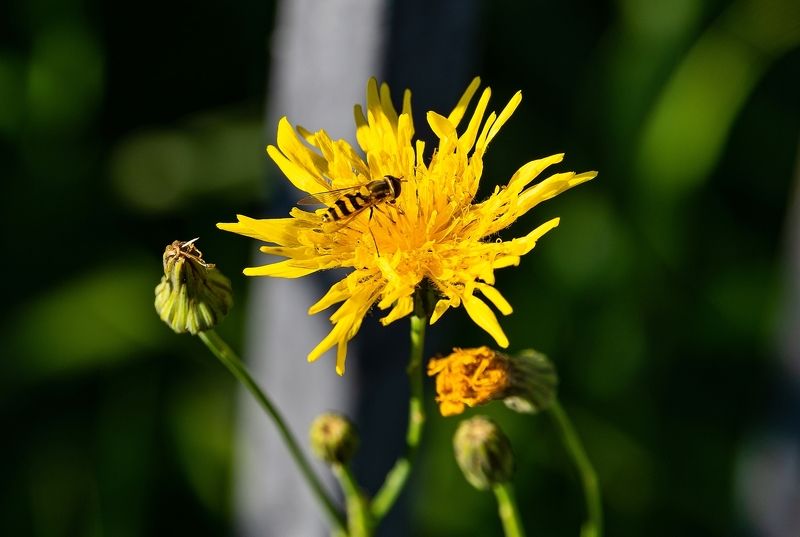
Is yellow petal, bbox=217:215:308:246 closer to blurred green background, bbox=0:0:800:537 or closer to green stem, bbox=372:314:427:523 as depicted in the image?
green stem, bbox=372:314:427:523

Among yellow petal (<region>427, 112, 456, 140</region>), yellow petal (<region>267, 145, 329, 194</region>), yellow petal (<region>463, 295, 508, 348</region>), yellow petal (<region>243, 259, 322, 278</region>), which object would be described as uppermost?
yellow petal (<region>427, 112, 456, 140</region>)

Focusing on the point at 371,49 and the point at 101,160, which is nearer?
the point at 371,49

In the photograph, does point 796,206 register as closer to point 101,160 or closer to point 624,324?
point 624,324

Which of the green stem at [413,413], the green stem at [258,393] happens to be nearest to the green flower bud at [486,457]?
the green stem at [413,413]

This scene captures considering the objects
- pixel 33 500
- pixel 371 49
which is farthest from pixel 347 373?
pixel 33 500

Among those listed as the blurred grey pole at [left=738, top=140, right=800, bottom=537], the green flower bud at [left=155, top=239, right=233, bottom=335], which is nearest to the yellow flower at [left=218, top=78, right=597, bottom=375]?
the green flower bud at [left=155, top=239, right=233, bottom=335]

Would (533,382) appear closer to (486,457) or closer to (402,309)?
(486,457)

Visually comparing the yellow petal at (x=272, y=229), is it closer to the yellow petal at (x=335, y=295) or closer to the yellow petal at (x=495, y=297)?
the yellow petal at (x=335, y=295)
